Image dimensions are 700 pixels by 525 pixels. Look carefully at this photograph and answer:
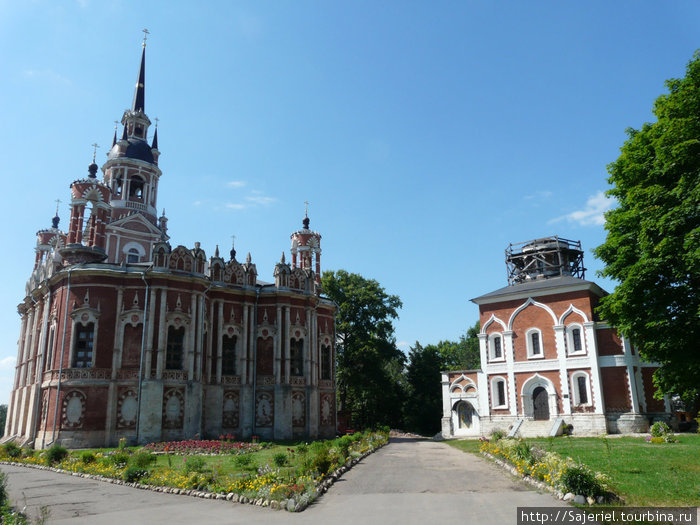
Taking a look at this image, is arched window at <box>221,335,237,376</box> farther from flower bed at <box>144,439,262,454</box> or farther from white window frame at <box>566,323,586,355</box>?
white window frame at <box>566,323,586,355</box>

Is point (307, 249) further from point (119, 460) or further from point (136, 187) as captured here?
point (119, 460)

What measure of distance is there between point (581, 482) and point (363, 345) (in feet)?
119

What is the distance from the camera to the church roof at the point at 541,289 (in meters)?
36.6

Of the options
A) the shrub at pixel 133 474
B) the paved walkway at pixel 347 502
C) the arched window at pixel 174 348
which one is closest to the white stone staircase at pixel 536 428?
the paved walkway at pixel 347 502

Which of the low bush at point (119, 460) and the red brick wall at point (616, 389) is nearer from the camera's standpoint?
the low bush at point (119, 460)

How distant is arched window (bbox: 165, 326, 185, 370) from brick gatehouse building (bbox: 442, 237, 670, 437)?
20.7 metres

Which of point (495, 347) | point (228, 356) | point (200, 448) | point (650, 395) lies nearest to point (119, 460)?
point (200, 448)

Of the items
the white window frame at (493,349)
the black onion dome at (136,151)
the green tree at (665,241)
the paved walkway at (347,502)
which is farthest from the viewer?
the black onion dome at (136,151)

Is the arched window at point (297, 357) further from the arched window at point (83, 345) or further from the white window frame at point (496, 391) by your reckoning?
the white window frame at point (496, 391)

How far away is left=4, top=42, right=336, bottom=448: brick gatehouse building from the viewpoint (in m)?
28.4

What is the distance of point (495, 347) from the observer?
131 feet

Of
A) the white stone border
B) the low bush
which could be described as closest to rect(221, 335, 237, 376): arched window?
the white stone border

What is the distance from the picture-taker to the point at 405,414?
53.0m

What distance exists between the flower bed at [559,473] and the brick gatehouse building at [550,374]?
19.2m
